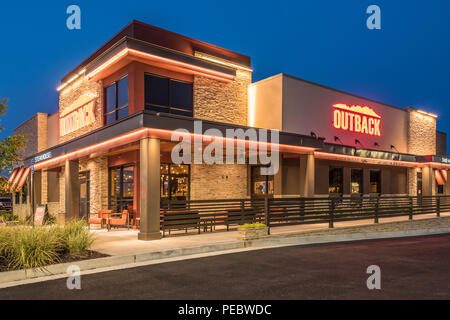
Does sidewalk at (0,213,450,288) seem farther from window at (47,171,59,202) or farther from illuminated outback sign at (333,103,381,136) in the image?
window at (47,171,59,202)

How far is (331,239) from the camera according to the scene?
13273 mm

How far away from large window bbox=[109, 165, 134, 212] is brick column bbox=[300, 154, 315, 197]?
7.92 meters

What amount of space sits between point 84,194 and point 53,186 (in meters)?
5.89

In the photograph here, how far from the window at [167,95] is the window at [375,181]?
14102 millimetres

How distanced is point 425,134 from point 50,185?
2778 centimetres

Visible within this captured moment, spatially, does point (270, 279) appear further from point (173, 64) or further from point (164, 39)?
point (164, 39)

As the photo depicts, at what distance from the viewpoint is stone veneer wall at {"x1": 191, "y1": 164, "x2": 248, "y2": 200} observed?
1767cm

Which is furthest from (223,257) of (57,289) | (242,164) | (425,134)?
(425,134)

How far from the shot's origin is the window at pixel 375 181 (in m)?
25.1

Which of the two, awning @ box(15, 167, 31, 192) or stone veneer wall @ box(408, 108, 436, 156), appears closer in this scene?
awning @ box(15, 167, 31, 192)

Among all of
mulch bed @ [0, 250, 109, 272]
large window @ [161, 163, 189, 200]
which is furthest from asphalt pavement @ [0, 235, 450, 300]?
large window @ [161, 163, 189, 200]

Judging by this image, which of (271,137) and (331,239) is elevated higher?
(271,137)

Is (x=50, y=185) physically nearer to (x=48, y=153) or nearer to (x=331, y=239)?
(x=48, y=153)

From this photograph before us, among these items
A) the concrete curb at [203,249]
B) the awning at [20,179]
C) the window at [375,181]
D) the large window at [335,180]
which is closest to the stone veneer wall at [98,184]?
the awning at [20,179]
